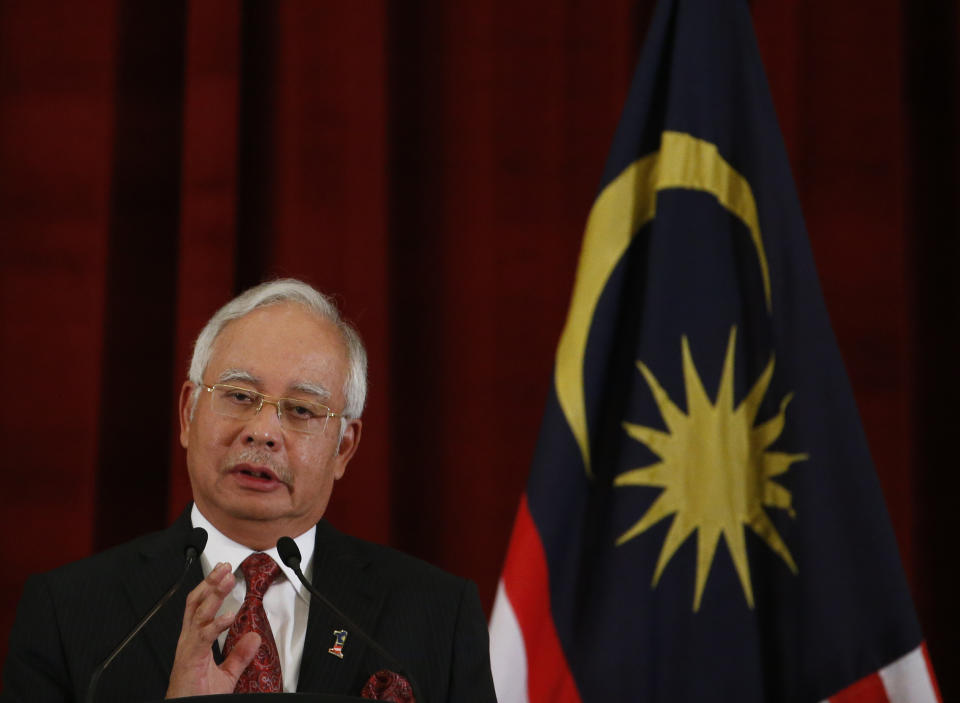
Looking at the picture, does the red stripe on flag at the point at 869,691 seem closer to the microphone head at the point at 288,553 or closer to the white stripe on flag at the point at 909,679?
the white stripe on flag at the point at 909,679

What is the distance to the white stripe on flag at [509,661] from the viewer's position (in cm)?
214

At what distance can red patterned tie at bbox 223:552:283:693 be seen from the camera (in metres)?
1.54

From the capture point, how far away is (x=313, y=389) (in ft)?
5.82

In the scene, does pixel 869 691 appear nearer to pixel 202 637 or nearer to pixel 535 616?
pixel 535 616

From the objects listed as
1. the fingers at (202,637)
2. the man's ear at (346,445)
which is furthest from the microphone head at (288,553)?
the man's ear at (346,445)

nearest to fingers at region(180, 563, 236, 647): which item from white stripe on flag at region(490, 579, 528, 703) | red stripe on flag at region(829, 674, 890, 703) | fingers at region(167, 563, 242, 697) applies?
fingers at region(167, 563, 242, 697)

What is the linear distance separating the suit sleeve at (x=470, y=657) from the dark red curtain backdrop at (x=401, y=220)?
782mm

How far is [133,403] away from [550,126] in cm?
118

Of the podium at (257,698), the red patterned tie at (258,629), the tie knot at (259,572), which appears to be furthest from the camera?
the tie knot at (259,572)

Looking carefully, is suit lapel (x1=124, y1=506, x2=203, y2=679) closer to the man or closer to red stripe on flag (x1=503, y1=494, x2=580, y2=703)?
the man

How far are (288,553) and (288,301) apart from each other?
1.78 feet

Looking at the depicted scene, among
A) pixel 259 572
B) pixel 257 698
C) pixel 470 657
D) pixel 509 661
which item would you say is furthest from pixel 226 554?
pixel 509 661

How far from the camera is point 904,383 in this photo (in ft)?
8.50

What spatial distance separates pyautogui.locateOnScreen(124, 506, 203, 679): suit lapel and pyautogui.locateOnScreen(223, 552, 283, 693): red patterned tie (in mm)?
79
